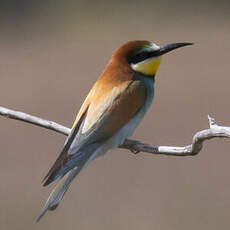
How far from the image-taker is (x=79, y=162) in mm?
3229

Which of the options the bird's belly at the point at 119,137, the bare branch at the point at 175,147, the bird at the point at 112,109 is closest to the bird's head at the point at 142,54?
the bird at the point at 112,109

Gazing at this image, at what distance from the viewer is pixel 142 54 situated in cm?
348

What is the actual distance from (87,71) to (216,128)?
249 inches

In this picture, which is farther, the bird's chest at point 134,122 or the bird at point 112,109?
the bird's chest at point 134,122

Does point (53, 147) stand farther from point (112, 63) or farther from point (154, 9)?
point (154, 9)

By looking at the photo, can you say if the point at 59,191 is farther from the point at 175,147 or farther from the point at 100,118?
the point at 175,147

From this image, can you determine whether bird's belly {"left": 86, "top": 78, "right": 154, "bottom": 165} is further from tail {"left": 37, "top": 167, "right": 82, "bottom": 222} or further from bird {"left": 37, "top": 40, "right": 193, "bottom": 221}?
tail {"left": 37, "top": 167, "right": 82, "bottom": 222}

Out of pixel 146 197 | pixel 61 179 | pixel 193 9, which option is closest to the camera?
pixel 61 179

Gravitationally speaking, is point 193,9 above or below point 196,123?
above

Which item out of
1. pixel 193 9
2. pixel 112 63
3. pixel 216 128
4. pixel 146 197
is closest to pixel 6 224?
pixel 146 197

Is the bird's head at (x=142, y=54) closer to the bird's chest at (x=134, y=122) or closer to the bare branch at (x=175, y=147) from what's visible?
the bird's chest at (x=134, y=122)

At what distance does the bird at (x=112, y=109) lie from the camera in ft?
10.6

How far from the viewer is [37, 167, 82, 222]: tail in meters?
3.09

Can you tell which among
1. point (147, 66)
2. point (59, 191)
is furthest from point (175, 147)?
point (147, 66)
